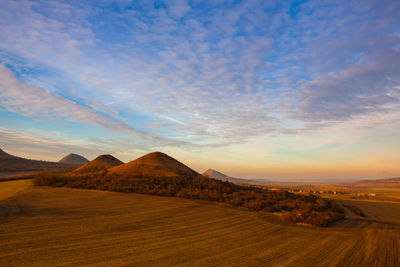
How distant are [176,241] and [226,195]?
446 inches

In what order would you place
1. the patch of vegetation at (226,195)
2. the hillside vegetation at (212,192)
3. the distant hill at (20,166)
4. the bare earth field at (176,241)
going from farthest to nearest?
1. the distant hill at (20,166)
2. the hillside vegetation at (212,192)
3. the patch of vegetation at (226,195)
4. the bare earth field at (176,241)

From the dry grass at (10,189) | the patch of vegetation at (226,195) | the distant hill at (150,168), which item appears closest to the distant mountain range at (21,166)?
the dry grass at (10,189)

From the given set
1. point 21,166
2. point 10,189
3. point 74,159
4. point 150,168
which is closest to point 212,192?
point 150,168

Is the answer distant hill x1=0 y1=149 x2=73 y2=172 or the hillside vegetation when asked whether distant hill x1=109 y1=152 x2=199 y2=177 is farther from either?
distant hill x1=0 y1=149 x2=73 y2=172

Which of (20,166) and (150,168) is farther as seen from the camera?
(20,166)

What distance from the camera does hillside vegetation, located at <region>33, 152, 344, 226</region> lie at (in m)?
11.6

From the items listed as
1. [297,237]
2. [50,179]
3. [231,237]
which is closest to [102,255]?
[231,237]

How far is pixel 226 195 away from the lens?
17219mm

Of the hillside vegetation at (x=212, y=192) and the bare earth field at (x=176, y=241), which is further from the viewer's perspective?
the hillside vegetation at (x=212, y=192)

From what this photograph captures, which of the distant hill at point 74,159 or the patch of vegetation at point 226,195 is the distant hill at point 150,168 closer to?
the patch of vegetation at point 226,195

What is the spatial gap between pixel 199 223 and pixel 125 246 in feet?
12.5

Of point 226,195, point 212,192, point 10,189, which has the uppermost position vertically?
point 212,192

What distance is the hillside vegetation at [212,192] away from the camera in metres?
11.6

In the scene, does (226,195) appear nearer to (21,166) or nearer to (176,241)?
(176,241)
